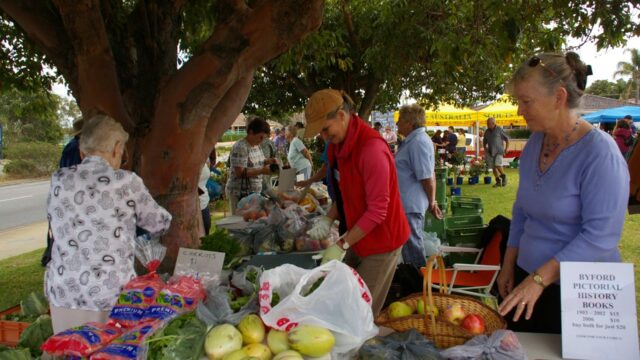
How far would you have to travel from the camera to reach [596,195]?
1746mm

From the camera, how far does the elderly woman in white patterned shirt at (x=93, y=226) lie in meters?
2.11

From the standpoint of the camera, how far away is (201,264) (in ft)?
7.90

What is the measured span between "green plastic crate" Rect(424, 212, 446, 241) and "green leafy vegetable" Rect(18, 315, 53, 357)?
4303 mm

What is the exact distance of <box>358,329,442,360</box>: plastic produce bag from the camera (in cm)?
162

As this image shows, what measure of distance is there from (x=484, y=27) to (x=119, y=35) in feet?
10.1

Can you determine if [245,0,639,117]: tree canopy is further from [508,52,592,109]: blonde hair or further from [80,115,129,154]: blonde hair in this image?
[80,115,129,154]: blonde hair

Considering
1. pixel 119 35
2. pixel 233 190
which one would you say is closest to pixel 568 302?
pixel 119 35

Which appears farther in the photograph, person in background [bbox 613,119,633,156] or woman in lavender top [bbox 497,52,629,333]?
person in background [bbox 613,119,633,156]

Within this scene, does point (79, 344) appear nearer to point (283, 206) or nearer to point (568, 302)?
point (568, 302)

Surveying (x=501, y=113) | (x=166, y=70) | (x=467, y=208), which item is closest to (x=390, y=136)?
(x=501, y=113)

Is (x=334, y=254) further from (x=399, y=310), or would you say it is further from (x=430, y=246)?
(x=430, y=246)

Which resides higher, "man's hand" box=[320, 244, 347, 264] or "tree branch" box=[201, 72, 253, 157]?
"tree branch" box=[201, 72, 253, 157]

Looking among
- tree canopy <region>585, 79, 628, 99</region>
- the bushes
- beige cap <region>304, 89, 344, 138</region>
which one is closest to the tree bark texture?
beige cap <region>304, 89, 344, 138</region>

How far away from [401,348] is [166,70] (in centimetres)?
270
